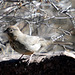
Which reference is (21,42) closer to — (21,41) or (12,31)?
(21,41)

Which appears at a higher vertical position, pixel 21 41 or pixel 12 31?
pixel 12 31

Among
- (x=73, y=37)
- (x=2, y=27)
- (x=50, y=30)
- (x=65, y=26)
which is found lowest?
(x=73, y=37)

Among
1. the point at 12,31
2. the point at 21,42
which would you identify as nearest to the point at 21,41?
the point at 21,42

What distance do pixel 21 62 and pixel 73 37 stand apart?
181 inches

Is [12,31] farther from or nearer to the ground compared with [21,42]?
farther from the ground

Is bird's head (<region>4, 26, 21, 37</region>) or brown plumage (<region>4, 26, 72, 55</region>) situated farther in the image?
bird's head (<region>4, 26, 21, 37</region>)

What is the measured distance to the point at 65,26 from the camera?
741cm

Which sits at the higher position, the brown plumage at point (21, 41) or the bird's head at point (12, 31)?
the bird's head at point (12, 31)

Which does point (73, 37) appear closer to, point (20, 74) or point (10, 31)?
point (10, 31)

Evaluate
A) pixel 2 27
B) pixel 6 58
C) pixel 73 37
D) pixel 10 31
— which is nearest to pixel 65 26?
pixel 73 37

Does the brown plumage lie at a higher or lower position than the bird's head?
lower

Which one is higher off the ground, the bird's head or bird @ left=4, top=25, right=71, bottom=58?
the bird's head

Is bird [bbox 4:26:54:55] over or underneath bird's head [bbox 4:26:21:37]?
underneath

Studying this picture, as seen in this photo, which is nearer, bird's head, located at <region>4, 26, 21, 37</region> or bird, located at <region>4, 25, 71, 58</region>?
bird, located at <region>4, 25, 71, 58</region>
